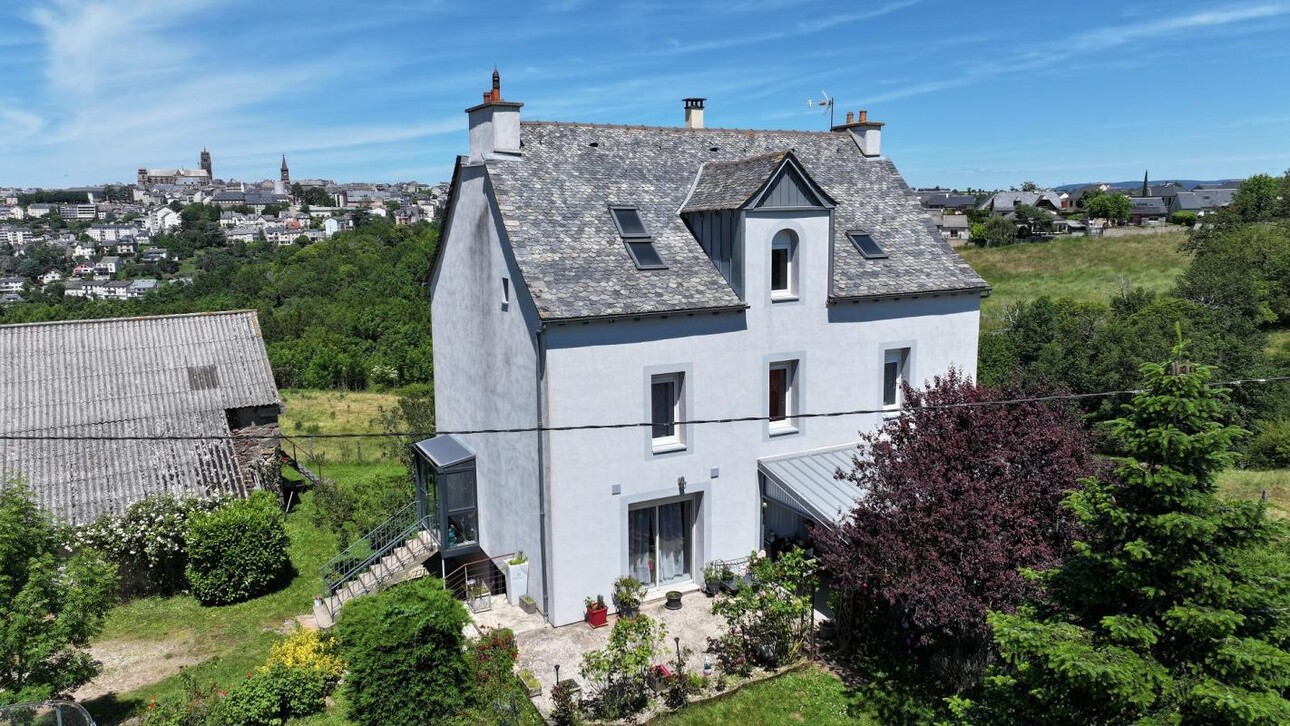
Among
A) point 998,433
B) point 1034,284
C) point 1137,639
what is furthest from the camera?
point 1034,284

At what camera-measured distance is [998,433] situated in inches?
587

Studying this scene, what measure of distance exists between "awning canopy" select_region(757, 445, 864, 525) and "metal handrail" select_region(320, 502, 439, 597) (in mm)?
9809

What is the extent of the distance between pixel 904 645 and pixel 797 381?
7.16 meters

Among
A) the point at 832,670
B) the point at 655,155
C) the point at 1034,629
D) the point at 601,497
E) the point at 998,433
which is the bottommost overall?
the point at 832,670

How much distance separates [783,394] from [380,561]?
41.1 ft

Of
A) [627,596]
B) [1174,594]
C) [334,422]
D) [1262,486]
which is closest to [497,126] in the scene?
[627,596]

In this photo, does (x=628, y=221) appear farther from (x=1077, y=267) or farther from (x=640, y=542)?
(x=1077, y=267)

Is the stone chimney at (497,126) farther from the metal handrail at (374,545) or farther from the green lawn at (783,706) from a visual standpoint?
the green lawn at (783,706)

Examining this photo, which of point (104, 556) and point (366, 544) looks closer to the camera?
point (104, 556)

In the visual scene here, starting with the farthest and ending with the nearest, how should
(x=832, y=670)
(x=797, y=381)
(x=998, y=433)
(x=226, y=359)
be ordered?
1. (x=226, y=359)
2. (x=797, y=381)
3. (x=832, y=670)
4. (x=998, y=433)

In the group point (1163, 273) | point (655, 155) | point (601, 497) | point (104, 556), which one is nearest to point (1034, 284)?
point (1163, 273)

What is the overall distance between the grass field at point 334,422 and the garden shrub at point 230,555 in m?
10.1

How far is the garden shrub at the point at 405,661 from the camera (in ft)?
47.3

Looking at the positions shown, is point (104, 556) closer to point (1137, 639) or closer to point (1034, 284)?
point (1137, 639)
